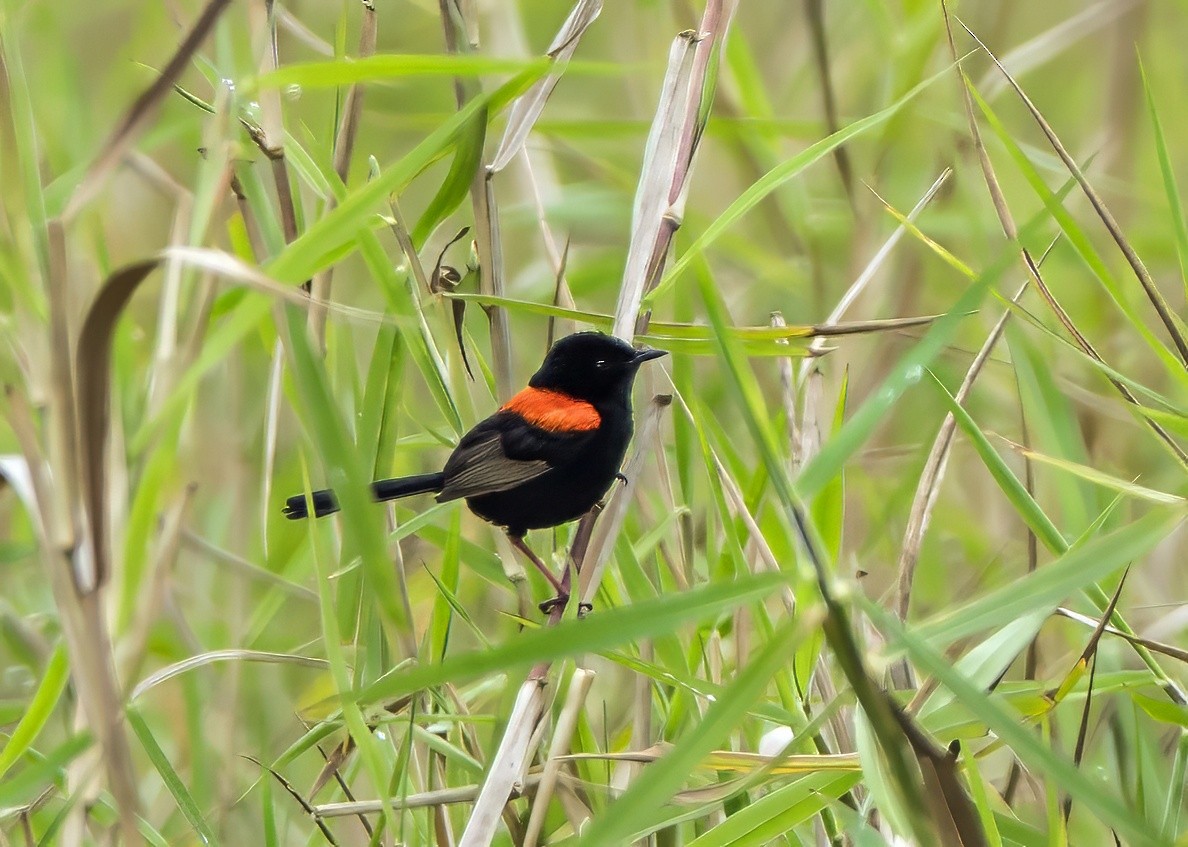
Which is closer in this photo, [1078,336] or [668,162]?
[1078,336]

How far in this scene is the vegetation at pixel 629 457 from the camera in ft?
4.21

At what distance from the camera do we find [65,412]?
1248mm

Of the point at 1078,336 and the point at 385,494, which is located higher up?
the point at 1078,336

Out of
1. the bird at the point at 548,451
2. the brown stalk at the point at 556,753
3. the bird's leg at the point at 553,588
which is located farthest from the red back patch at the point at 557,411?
the brown stalk at the point at 556,753

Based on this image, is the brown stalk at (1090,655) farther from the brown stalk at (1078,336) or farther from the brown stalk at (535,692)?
the brown stalk at (535,692)

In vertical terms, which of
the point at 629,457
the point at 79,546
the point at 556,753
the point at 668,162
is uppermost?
the point at 668,162

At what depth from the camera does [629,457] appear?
2369mm

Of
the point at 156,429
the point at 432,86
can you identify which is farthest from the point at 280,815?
the point at 432,86

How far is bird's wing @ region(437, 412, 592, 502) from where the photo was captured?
93.4 inches

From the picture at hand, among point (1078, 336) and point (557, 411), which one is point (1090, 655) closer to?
point (1078, 336)

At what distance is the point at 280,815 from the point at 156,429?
135 centimetres

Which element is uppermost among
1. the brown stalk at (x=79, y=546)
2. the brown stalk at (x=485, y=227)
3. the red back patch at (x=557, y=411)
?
the brown stalk at (x=485, y=227)

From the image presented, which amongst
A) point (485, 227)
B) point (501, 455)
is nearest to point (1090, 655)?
point (485, 227)

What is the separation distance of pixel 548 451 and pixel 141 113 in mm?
1646
